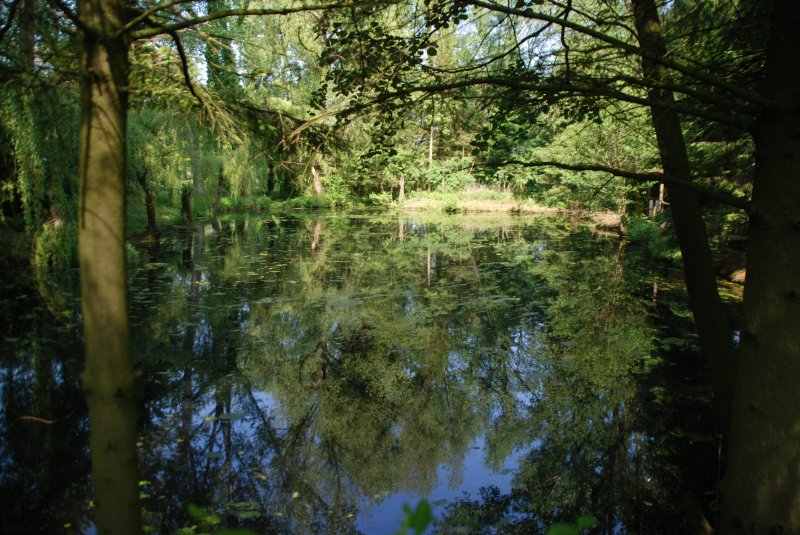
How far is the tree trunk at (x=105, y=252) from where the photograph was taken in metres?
1.70

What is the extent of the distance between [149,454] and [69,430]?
3.28ft

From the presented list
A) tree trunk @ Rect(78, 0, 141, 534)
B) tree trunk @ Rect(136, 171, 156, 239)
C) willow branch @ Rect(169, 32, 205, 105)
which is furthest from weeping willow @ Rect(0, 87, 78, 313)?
tree trunk @ Rect(78, 0, 141, 534)

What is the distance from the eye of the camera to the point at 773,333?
84.3 inches

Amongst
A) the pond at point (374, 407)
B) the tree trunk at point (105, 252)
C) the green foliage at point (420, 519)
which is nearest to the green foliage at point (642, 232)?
the pond at point (374, 407)

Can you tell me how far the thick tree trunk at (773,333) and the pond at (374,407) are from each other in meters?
1.55

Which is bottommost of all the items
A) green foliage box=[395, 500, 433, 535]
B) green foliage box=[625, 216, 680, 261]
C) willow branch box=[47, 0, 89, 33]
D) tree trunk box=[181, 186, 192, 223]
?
green foliage box=[625, 216, 680, 261]

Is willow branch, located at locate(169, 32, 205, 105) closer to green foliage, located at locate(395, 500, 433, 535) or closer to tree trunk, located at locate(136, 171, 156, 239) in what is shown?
green foliage, located at locate(395, 500, 433, 535)

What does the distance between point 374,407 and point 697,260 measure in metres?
3.36

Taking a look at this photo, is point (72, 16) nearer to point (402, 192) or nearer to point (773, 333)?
point (773, 333)

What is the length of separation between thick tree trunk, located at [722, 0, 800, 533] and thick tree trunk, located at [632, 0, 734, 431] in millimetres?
1643

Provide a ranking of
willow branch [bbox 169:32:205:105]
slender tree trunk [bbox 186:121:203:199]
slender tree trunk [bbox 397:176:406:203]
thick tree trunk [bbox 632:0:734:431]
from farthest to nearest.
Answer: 1. slender tree trunk [bbox 397:176:406:203]
2. slender tree trunk [bbox 186:121:203:199]
3. thick tree trunk [bbox 632:0:734:431]
4. willow branch [bbox 169:32:205:105]

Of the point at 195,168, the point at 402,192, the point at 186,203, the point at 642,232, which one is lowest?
the point at 642,232

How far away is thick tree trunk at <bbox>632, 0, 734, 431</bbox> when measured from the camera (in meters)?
3.89

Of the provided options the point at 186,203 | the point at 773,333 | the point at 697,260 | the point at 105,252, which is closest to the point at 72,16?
the point at 105,252
